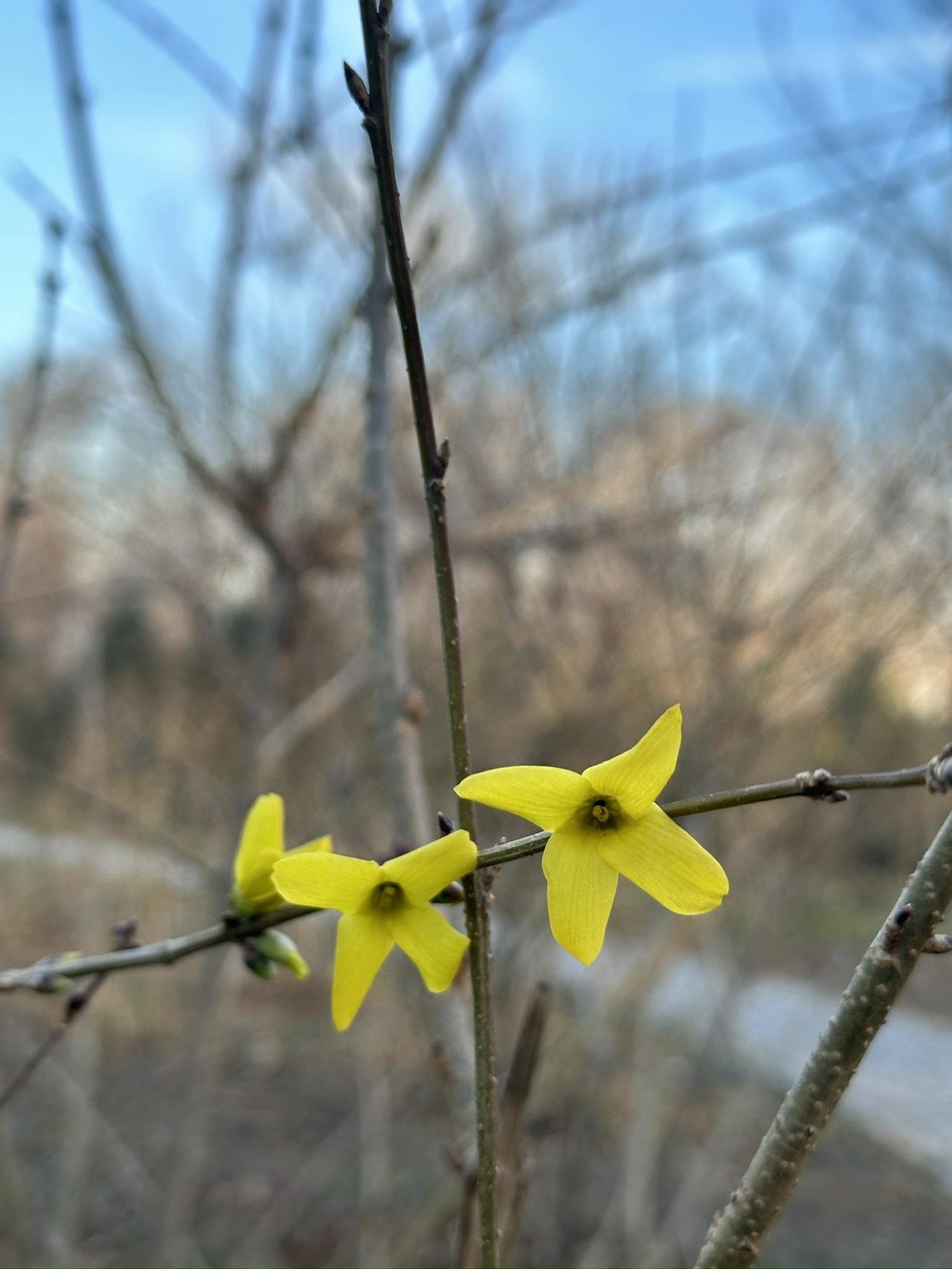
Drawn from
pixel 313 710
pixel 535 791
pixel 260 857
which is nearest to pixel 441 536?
pixel 535 791

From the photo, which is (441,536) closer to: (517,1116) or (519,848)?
(519,848)

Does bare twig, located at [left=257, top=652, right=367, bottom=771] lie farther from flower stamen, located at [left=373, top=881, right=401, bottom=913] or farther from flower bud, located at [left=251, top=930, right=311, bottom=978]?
flower stamen, located at [left=373, top=881, right=401, bottom=913]

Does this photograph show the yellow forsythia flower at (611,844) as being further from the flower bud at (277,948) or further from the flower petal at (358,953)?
the flower bud at (277,948)

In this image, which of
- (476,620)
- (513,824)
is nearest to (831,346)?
(476,620)

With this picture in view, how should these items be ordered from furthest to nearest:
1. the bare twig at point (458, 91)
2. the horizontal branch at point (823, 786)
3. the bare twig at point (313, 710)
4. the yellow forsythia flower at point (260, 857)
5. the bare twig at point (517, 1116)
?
the bare twig at point (313, 710)
the bare twig at point (458, 91)
the bare twig at point (517, 1116)
the yellow forsythia flower at point (260, 857)
the horizontal branch at point (823, 786)

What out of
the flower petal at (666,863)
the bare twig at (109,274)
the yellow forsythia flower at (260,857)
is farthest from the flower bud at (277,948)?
the bare twig at (109,274)

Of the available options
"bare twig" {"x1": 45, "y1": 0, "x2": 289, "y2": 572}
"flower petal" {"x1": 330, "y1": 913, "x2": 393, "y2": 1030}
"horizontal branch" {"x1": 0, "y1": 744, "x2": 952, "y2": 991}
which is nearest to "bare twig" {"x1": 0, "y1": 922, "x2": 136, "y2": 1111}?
"horizontal branch" {"x1": 0, "y1": 744, "x2": 952, "y2": 991}

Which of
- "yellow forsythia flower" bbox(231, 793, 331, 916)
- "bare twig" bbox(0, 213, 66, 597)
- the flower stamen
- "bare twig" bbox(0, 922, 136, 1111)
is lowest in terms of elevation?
"bare twig" bbox(0, 922, 136, 1111)

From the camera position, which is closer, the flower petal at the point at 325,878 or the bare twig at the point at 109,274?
the flower petal at the point at 325,878
